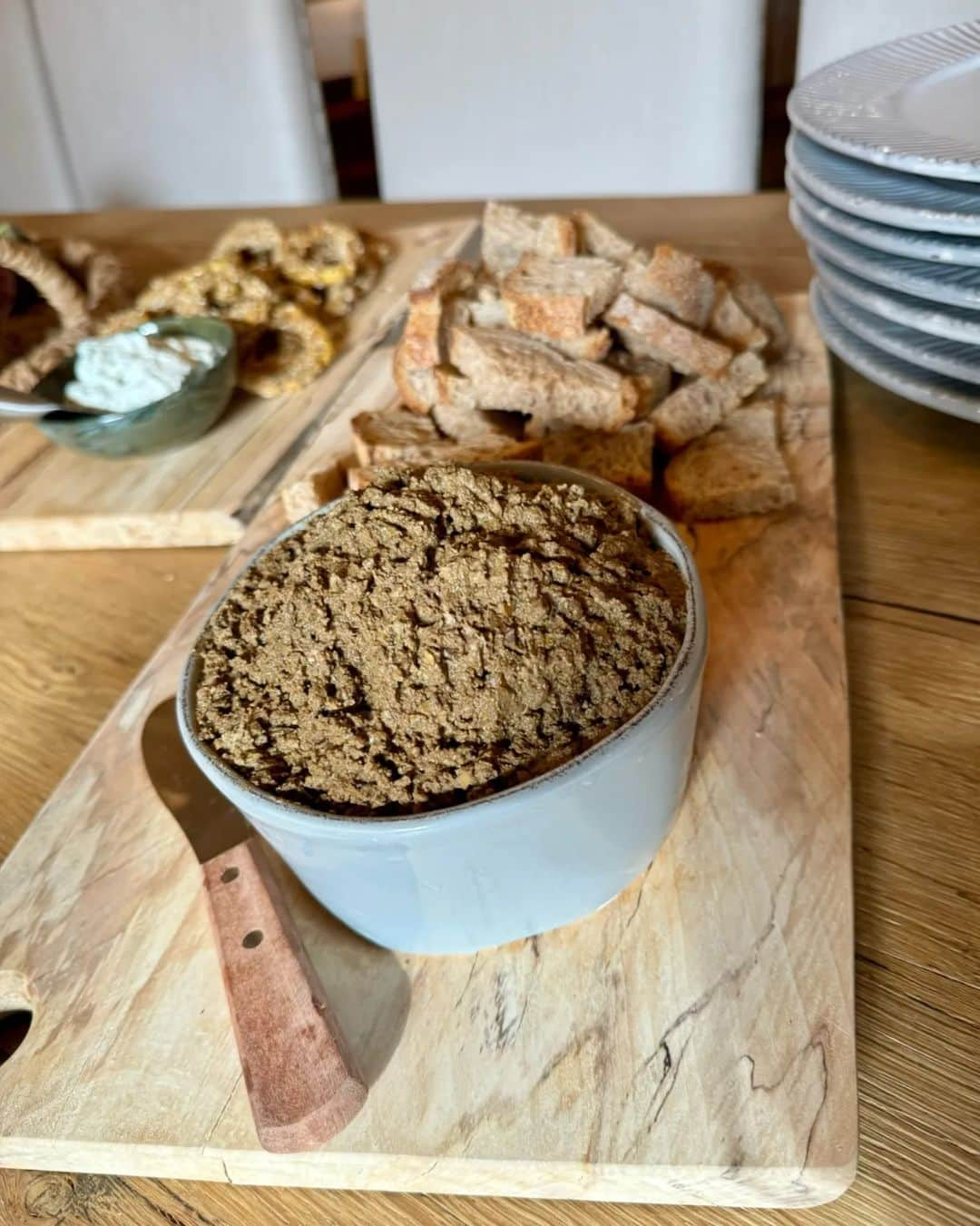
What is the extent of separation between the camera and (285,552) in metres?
0.56

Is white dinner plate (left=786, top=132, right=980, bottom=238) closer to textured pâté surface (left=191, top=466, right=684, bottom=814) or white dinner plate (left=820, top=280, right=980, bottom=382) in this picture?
white dinner plate (left=820, top=280, right=980, bottom=382)

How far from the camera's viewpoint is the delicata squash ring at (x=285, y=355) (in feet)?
3.28

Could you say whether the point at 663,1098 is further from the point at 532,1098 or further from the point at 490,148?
the point at 490,148

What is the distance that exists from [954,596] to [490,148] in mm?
1326

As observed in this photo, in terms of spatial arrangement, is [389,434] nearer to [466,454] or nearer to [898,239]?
[466,454]

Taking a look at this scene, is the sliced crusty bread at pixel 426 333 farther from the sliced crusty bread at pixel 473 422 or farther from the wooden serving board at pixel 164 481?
the wooden serving board at pixel 164 481

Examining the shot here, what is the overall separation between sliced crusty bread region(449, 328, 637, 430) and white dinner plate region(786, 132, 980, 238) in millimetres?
194

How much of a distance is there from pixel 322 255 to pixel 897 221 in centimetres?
66

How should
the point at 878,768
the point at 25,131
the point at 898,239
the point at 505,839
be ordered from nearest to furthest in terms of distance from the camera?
1. the point at 505,839
2. the point at 878,768
3. the point at 898,239
4. the point at 25,131

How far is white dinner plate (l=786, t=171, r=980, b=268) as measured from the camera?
0.66m

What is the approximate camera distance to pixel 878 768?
58 cm

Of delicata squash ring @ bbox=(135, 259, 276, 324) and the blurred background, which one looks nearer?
delicata squash ring @ bbox=(135, 259, 276, 324)

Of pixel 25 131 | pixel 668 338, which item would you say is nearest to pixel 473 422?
pixel 668 338

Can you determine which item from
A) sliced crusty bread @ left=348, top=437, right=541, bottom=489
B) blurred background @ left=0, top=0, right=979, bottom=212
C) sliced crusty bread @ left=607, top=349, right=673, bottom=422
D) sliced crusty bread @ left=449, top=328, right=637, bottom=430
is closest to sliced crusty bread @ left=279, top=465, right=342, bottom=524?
sliced crusty bread @ left=348, top=437, right=541, bottom=489
